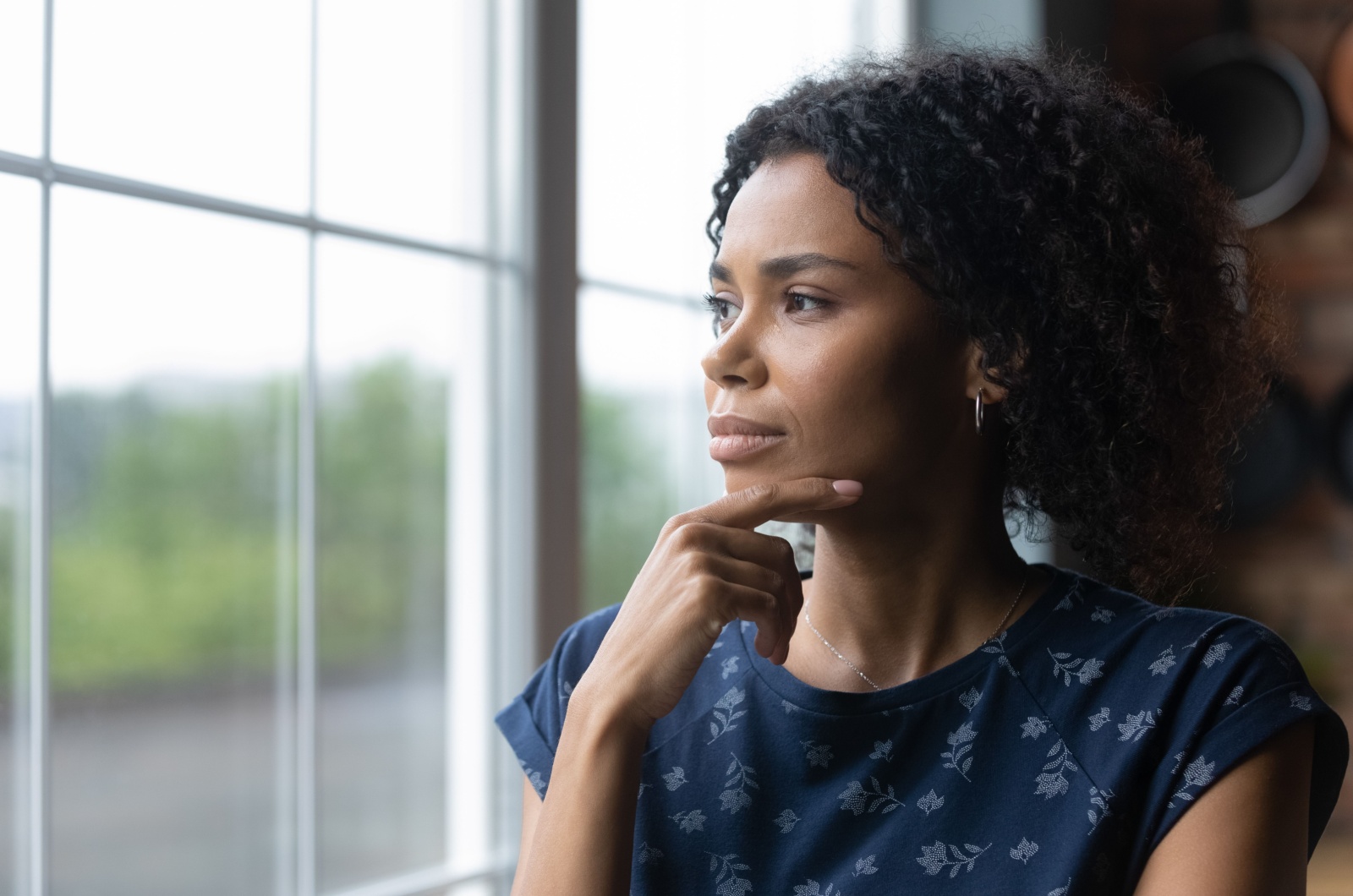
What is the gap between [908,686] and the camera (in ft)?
4.15

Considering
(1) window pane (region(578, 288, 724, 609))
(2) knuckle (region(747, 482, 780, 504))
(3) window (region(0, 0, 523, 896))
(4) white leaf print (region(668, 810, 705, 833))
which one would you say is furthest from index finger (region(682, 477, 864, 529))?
(1) window pane (region(578, 288, 724, 609))

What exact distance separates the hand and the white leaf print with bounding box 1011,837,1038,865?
270 millimetres

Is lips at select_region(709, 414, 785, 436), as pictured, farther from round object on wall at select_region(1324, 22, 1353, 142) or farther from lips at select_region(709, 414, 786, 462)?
round object on wall at select_region(1324, 22, 1353, 142)

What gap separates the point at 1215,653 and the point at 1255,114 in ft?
8.52

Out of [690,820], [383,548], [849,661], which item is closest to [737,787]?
[690,820]

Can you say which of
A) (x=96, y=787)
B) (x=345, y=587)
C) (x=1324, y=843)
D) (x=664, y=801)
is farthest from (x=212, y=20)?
(x=1324, y=843)

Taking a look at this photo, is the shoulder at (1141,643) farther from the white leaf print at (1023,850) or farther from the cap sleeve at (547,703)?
the cap sleeve at (547,703)

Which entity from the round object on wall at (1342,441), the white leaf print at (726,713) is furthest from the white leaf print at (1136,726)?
the round object on wall at (1342,441)

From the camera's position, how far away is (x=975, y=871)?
1171mm

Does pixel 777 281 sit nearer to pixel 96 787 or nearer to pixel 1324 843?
pixel 96 787

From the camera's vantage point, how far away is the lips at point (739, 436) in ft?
3.93

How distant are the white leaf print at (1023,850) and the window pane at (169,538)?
81cm

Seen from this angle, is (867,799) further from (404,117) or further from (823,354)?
(404,117)

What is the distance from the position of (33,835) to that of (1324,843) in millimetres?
3008
